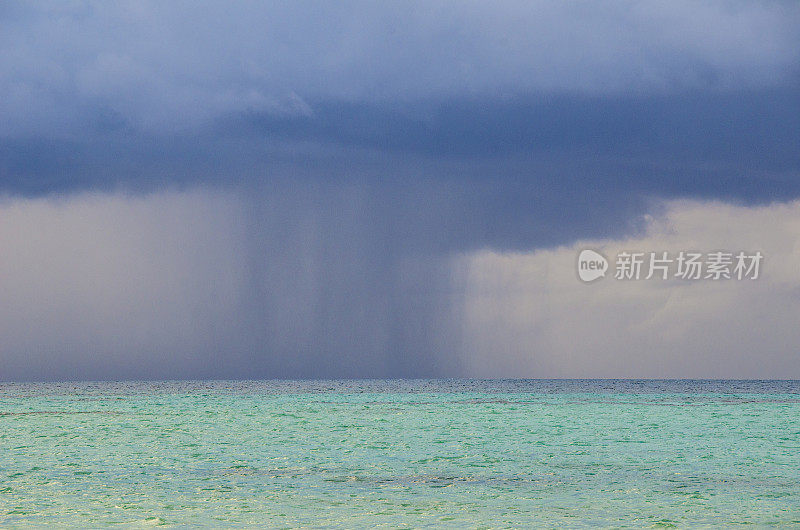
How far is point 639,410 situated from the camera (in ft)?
242

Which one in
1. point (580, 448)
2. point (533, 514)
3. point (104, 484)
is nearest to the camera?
point (533, 514)

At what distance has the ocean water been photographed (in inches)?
874

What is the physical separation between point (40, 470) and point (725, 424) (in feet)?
137

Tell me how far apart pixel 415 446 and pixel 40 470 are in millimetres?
15996

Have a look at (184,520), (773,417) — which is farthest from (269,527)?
(773,417)

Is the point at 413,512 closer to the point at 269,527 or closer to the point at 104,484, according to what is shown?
the point at 269,527

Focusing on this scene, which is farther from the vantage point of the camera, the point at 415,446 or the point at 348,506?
the point at 415,446

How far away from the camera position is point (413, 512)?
73.8 ft

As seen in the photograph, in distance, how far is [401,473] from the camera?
101ft

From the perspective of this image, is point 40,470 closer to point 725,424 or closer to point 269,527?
point 269,527

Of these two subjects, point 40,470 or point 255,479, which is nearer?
point 255,479

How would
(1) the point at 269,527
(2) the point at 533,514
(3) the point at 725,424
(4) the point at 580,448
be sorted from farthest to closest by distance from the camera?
(3) the point at 725,424 < (4) the point at 580,448 < (2) the point at 533,514 < (1) the point at 269,527

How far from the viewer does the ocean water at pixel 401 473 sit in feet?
72.8

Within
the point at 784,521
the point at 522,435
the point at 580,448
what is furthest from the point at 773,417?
the point at 784,521
